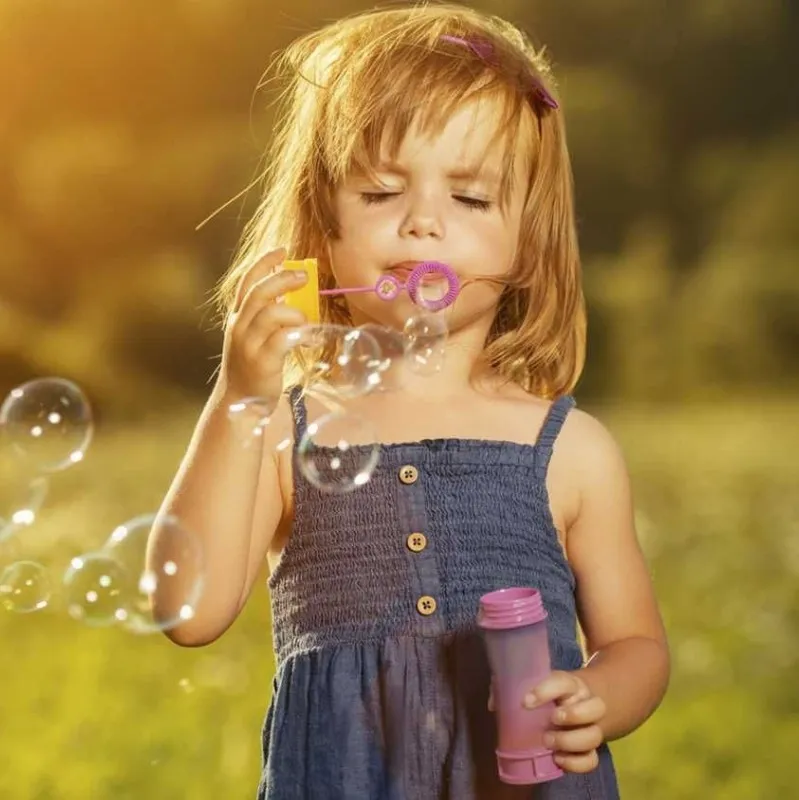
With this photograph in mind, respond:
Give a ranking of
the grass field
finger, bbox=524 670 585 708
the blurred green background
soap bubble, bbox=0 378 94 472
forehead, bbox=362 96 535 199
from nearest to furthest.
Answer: finger, bbox=524 670 585 708, forehead, bbox=362 96 535 199, soap bubble, bbox=0 378 94 472, the grass field, the blurred green background

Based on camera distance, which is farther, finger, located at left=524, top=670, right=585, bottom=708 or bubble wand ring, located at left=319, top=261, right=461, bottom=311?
bubble wand ring, located at left=319, top=261, right=461, bottom=311

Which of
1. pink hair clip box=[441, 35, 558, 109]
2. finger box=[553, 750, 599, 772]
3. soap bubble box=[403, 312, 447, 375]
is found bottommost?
finger box=[553, 750, 599, 772]

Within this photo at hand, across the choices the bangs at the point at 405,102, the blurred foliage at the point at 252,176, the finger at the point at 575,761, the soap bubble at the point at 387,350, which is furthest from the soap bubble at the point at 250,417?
the blurred foliage at the point at 252,176

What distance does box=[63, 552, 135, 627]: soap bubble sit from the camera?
48.6 inches

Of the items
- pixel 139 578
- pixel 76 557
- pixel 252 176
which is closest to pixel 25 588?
pixel 76 557

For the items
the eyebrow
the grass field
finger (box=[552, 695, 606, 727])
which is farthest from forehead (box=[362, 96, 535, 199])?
the grass field

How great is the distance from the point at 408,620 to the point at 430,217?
31 centimetres

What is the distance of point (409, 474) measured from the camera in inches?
47.0

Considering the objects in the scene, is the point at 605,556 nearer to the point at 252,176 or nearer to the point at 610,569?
the point at 610,569

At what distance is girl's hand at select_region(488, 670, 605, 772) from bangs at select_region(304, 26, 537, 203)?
0.43 meters

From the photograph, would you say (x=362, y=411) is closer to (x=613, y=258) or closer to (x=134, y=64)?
(x=613, y=258)

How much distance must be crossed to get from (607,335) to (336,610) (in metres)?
1.70

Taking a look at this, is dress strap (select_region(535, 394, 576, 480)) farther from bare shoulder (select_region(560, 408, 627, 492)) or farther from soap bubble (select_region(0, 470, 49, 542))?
soap bubble (select_region(0, 470, 49, 542))

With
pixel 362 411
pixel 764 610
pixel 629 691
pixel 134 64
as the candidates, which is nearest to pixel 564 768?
pixel 629 691
